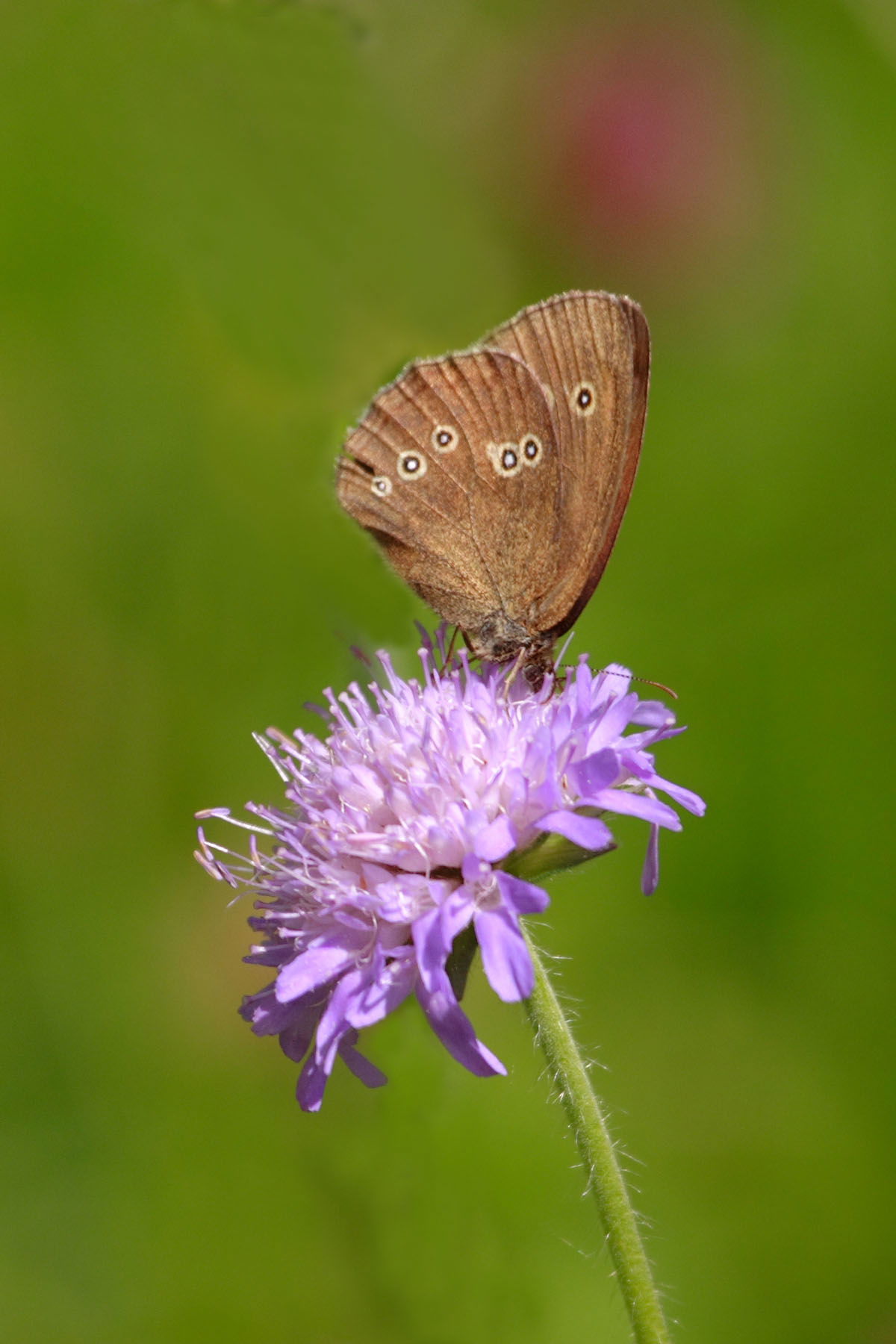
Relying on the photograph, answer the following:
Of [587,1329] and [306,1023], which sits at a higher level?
[306,1023]

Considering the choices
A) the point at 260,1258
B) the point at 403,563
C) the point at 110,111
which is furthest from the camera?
the point at 110,111

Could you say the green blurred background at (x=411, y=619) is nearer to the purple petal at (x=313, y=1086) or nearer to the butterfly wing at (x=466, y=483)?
the butterfly wing at (x=466, y=483)

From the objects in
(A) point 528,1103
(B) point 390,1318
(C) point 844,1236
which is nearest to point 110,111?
(A) point 528,1103

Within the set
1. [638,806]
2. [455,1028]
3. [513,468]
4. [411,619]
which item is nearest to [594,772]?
[638,806]

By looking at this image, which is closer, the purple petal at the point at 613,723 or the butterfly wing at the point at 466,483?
the purple petal at the point at 613,723

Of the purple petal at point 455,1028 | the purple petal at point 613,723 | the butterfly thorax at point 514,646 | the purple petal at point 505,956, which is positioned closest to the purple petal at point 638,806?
the purple petal at point 613,723

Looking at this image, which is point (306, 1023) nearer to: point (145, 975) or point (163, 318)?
point (145, 975)

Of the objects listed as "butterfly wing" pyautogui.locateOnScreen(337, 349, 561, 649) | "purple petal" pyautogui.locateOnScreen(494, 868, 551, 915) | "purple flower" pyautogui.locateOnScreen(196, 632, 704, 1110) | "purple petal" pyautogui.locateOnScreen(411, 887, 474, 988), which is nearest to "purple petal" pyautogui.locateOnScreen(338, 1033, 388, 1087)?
"purple flower" pyautogui.locateOnScreen(196, 632, 704, 1110)

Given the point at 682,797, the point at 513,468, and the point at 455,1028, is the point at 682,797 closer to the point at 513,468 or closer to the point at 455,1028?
the point at 455,1028
